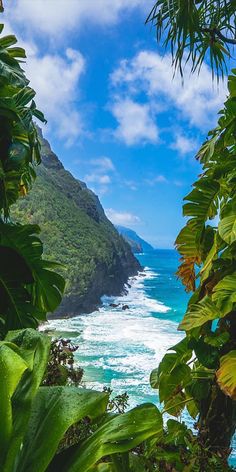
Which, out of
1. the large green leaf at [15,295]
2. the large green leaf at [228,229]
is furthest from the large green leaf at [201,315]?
the large green leaf at [15,295]

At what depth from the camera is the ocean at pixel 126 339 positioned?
46.0 ft

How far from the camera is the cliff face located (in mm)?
28344

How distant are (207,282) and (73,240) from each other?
31271 millimetres

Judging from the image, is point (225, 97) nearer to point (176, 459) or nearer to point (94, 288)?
point (176, 459)

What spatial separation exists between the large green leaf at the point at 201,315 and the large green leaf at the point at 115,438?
1.06m

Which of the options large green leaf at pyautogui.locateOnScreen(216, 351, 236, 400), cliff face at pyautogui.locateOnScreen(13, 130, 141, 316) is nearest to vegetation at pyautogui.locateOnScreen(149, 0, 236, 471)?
large green leaf at pyautogui.locateOnScreen(216, 351, 236, 400)

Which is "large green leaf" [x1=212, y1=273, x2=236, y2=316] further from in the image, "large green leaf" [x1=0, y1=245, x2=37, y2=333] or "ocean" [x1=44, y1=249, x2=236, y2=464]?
"ocean" [x1=44, y1=249, x2=236, y2=464]

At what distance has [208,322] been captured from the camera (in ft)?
6.31

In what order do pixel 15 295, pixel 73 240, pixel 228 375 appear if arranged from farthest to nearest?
pixel 73 240
pixel 15 295
pixel 228 375

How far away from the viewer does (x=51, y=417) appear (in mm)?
761

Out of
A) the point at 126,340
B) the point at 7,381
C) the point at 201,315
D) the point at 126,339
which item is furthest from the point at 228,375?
the point at 126,339

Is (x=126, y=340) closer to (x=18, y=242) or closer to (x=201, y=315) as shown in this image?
(x=201, y=315)

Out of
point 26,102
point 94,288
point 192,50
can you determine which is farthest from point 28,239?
point 94,288

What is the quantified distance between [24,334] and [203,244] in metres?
1.55
